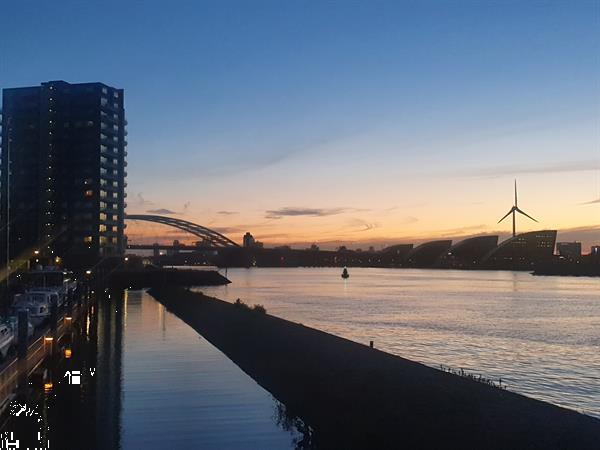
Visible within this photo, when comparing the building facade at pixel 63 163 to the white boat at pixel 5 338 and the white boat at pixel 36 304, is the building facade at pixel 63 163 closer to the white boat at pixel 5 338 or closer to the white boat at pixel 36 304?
the white boat at pixel 36 304

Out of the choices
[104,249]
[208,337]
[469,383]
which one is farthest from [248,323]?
[104,249]

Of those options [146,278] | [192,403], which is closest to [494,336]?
[192,403]

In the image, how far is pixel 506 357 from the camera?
3753 centimetres

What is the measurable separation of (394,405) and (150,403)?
1044 cm

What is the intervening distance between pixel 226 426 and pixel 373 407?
550 centimetres

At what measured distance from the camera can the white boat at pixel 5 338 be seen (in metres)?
24.7

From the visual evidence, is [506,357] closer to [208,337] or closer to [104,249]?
[208,337]

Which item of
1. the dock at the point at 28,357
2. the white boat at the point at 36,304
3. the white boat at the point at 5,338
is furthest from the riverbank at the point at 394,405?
the white boat at the point at 36,304

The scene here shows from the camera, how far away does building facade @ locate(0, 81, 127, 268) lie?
391 ft

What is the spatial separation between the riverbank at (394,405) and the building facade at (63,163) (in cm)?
9648

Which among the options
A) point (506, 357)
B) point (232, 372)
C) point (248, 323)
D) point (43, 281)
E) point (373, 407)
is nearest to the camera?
point (373, 407)

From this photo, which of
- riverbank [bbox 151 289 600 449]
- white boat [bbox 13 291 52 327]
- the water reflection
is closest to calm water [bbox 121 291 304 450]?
the water reflection

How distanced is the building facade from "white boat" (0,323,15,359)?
94664 mm

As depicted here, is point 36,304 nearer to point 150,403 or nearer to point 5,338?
point 5,338
